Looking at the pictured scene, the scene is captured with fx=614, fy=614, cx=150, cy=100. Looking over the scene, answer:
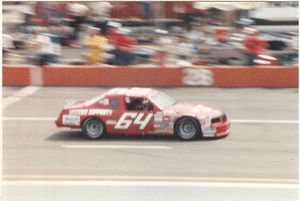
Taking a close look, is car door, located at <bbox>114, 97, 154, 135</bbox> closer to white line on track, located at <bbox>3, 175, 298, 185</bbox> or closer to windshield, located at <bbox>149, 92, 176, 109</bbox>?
windshield, located at <bbox>149, 92, 176, 109</bbox>

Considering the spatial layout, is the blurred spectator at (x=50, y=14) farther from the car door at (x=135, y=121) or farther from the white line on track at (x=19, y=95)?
the car door at (x=135, y=121)

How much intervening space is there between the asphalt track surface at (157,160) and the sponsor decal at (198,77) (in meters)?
2.17

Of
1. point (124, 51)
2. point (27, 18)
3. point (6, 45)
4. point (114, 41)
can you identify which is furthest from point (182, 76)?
point (27, 18)

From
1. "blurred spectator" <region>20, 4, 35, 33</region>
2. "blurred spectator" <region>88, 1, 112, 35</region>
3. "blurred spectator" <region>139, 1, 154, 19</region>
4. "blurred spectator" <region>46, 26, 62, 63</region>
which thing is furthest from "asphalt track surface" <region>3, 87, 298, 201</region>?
"blurred spectator" <region>20, 4, 35, 33</region>

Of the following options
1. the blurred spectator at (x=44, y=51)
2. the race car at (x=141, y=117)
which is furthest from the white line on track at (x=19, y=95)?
the race car at (x=141, y=117)

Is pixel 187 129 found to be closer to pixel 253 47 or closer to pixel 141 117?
pixel 141 117

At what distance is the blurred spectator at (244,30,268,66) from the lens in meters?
18.3

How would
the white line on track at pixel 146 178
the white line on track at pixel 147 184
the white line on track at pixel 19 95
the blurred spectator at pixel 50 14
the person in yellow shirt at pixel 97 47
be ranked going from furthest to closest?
the blurred spectator at pixel 50 14 < the person in yellow shirt at pixel 97 47 < the white line on track at pixel 19 95 < the white line on track at pixel 146 178 < the white line on track at pixel 147 184

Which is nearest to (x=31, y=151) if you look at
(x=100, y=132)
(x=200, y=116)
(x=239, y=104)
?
(x=100, y=132)

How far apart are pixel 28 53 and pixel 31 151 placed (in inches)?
333

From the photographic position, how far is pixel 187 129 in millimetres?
12367

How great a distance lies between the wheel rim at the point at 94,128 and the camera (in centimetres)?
1264

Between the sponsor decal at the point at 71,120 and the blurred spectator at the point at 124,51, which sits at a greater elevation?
the blurred spectator at the point at 124,51

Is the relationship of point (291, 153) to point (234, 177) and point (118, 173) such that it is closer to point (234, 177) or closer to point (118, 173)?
point (234, 177)
